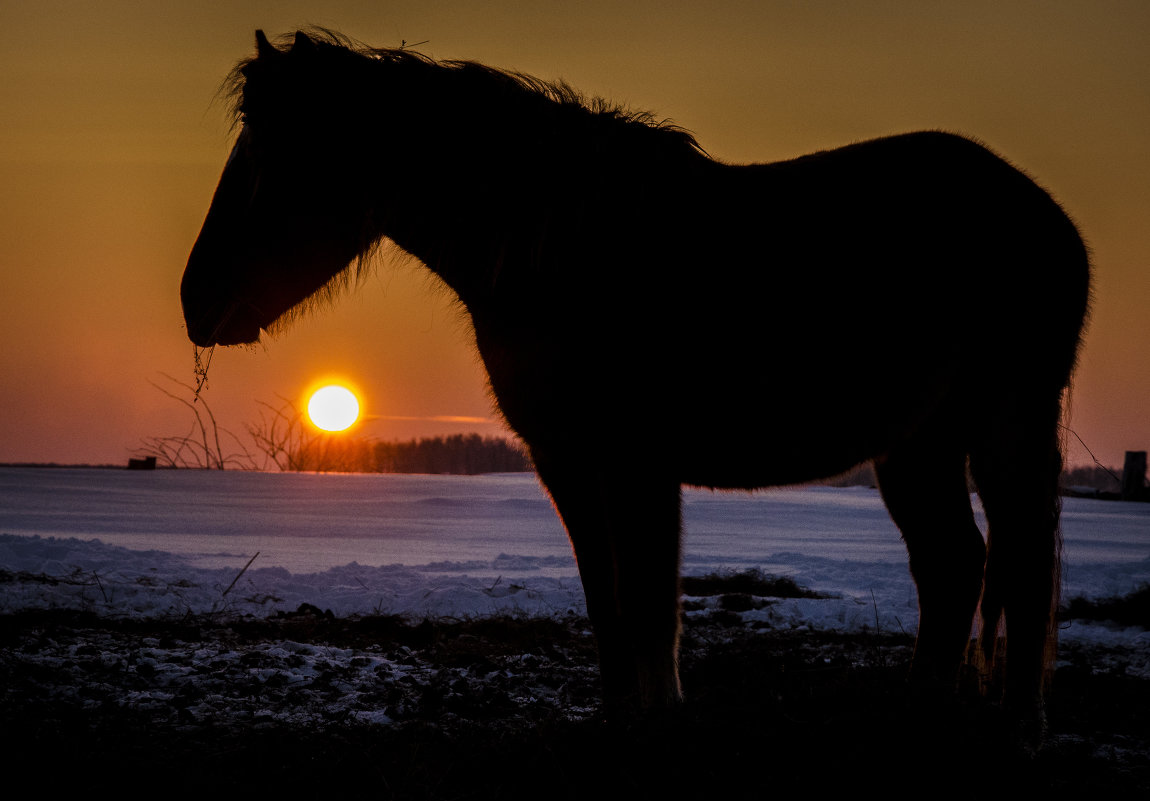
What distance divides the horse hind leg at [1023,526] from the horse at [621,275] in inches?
4.5

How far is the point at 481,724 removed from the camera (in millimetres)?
3350

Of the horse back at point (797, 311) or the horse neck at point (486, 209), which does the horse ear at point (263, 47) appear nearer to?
the horse neck at point (486, 209)

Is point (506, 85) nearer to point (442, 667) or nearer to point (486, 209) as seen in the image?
point (486, 209)

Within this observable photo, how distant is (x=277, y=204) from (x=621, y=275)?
1106 mm

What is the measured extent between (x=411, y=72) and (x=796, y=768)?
238 centimetres

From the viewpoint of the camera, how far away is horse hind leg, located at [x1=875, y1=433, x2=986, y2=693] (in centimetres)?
367

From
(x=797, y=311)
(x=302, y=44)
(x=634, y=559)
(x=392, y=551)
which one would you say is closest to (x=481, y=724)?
(x=634, y=559)

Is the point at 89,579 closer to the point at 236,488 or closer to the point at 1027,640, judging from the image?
the point at 1027,640

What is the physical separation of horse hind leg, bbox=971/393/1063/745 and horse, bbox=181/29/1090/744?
115 mm

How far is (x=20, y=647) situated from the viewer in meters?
3.98

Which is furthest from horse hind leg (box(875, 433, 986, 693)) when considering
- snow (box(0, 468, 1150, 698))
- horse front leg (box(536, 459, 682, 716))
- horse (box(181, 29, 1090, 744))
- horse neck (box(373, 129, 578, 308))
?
horse neck (box(373, 129, 578, 308))

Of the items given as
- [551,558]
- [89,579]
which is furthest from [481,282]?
[551,558]

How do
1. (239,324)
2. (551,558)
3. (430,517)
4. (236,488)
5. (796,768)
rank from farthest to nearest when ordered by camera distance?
(236,488) → (430,517) → (551,558) → (239,324) → (796,768)

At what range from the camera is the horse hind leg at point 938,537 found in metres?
3.67
